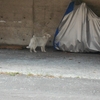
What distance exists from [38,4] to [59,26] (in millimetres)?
1750

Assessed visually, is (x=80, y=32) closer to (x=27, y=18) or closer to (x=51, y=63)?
(x=51, y=63)

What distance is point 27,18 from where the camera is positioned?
43.5 ft

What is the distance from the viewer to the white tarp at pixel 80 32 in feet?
38.2

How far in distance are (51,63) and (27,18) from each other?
442 centimetres

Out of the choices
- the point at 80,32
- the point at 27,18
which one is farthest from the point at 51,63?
the point at 27,18

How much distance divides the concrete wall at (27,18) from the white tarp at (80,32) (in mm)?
1186

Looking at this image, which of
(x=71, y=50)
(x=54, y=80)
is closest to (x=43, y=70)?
(x=54, y=80)

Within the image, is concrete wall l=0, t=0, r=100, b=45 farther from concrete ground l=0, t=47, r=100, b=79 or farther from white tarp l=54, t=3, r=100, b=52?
concrete ground l=0, t=47, r=100, b=79

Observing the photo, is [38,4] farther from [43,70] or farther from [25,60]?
[43,70]

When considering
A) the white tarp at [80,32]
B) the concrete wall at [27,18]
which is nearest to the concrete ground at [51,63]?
the white tarp at [80,32]

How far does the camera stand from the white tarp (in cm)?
1164

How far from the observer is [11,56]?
10641mm

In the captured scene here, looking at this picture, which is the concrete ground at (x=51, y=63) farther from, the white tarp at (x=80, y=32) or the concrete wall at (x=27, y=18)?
the concrete wall at (x=27, y=18)

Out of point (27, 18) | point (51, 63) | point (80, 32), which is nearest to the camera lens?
point (51, 63)
